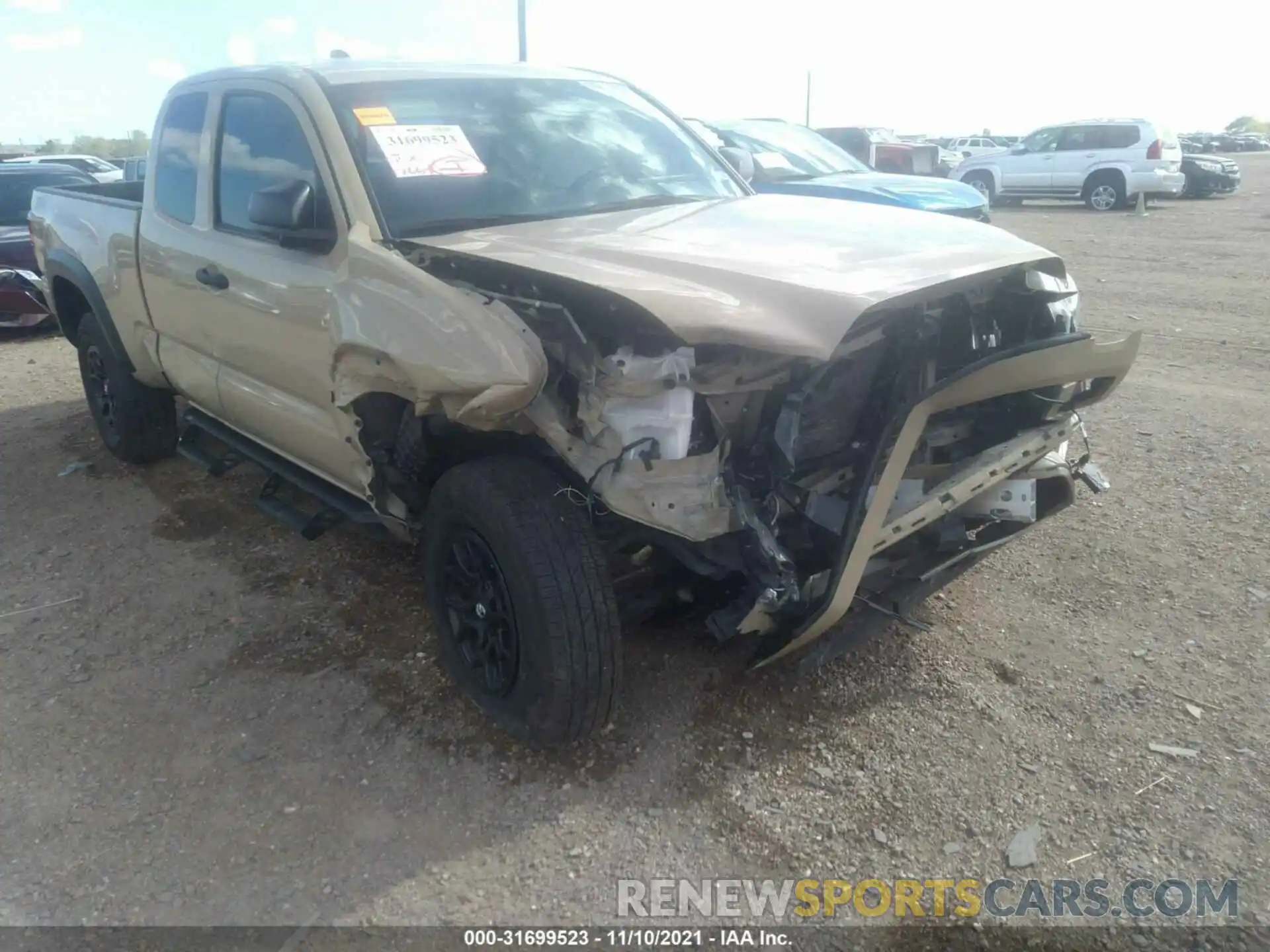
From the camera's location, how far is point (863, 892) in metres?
2.32

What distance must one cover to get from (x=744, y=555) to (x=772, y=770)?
0.67 m

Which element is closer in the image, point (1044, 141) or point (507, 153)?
point (507, 153)

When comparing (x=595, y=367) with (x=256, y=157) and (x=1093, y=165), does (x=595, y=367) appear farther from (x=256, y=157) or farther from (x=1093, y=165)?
(x=1093, y=165)

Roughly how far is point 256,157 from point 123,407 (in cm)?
213

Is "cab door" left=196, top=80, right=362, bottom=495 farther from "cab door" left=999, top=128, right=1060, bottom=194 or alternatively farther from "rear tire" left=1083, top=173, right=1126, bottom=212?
"cab door" left=999, top=128, right=1060, bottom=194

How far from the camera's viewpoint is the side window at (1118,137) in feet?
58.5

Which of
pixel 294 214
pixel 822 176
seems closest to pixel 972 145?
pixel 822 176

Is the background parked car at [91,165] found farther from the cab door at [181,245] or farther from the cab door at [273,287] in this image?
the cab door at [273,287]

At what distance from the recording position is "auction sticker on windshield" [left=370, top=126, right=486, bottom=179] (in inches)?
124

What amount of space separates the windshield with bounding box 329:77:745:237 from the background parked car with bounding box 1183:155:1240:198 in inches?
780

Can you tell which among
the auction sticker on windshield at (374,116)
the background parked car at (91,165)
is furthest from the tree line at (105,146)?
the auction sticker on windshield at (374,116)

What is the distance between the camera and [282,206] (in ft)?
9.70

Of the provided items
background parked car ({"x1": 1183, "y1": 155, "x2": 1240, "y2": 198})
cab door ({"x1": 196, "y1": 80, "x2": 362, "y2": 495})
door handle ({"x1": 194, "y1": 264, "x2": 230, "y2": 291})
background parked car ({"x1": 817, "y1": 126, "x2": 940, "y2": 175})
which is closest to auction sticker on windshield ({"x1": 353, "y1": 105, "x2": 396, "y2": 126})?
cab door ({"x1": 196, "y1": 80, "x2": 362, "y2": 495})

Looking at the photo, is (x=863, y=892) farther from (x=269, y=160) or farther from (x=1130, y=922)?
(x=269, y=160)
